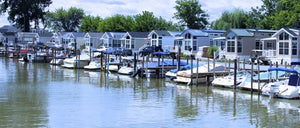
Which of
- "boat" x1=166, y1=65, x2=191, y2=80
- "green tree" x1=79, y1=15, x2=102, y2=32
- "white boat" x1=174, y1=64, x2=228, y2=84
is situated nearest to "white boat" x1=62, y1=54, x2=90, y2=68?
"boat" x1=166, y1=65, x2=191, y2=80

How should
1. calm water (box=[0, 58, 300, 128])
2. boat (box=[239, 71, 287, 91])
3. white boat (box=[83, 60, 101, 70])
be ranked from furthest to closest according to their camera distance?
white boat (box=[83, 60, 101, 70])
boat (box=[239, 71, 287, 91])
calm water (box=[0, 58, 300, 128])

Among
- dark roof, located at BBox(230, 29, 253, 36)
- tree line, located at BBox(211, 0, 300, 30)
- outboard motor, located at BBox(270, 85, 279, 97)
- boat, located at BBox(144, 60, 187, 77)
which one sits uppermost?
tree line, located at BBox(211, 0, 300, 30)

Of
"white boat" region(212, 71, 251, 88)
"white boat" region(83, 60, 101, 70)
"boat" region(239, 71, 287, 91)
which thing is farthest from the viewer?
"white boat" region(83, 60, 101, 70)

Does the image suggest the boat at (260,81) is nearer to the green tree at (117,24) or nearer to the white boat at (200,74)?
the white boat at (200,74)

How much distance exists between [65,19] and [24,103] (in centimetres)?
11837

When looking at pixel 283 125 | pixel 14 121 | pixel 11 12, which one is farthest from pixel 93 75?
pixel 11 12

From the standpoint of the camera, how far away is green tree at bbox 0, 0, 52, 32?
135875 mm

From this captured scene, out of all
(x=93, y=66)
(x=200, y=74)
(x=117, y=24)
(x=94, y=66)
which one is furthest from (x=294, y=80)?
(x=117, y=24)

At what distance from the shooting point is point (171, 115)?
1078 inches

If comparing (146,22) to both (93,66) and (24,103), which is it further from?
(24,103)

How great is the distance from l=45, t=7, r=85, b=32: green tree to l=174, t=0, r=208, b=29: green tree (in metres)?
55.6

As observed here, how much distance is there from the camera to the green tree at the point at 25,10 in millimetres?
135875

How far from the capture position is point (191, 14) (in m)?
101

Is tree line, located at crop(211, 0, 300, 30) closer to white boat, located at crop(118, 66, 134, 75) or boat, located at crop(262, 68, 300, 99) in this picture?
white boat, located at crop(118, 66, 134, 75)
